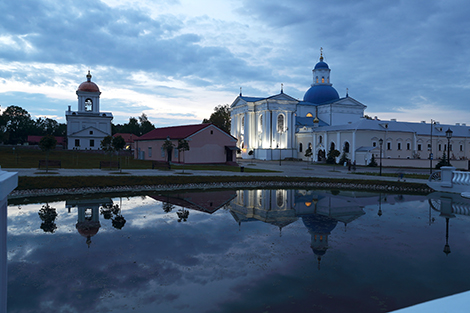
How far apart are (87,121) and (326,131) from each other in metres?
48.3

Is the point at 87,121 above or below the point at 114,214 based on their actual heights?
above

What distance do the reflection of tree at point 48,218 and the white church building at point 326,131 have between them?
144 feet

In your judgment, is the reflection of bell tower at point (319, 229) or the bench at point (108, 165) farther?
the bench at point (108, 165)

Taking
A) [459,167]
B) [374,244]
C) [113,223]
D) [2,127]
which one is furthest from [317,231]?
[2,127]

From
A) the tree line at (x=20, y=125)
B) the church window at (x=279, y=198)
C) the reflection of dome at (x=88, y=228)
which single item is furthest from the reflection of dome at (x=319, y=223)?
the tree line at (x=20, y=125)

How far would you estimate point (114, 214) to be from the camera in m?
15.4

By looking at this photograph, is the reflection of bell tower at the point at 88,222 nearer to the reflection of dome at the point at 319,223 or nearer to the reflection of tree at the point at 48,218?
the reflection of tree at the point at 48,218

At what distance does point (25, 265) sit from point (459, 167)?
161 ft

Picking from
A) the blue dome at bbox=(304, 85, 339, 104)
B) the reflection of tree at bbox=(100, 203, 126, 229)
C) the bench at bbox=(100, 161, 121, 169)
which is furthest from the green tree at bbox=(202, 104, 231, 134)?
the reflection of tree at bbox=(100, 203, 126, 229)

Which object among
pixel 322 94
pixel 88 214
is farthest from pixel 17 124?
pixel 88 214

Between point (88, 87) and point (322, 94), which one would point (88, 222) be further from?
point (322, 94)

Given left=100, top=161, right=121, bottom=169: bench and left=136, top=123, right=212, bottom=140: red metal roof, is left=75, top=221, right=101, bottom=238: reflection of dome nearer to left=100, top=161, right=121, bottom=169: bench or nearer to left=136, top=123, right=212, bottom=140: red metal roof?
left=100, top=161, right=121, bottom=169: bench

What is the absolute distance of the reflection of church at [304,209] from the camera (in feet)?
44.2

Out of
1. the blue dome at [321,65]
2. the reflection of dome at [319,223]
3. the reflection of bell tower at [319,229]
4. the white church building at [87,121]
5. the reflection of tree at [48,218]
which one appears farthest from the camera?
the blue dome at [321,65]
